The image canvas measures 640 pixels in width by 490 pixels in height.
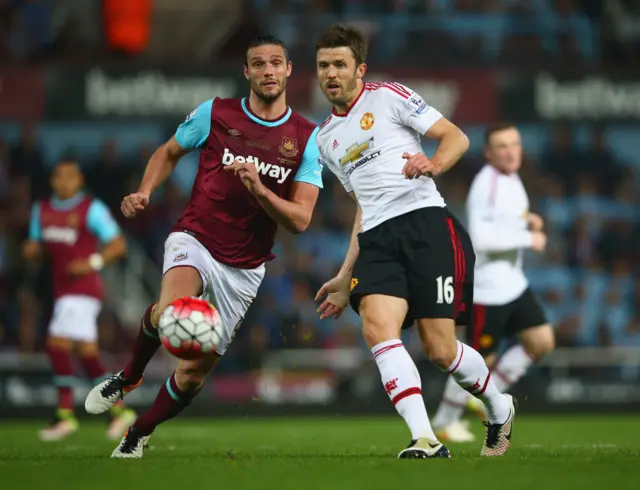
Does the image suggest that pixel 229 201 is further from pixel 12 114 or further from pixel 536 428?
pixel 12 114

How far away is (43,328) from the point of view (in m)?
15.4

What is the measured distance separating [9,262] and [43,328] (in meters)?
1.46

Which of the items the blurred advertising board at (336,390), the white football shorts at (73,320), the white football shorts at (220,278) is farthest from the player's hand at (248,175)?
the blurred advertising board at (336,390)

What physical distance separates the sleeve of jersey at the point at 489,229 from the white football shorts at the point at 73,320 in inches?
163

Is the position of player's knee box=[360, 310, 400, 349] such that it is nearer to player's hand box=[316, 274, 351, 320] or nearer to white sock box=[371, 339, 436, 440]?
white sock box=[371, 339, 436, 440]

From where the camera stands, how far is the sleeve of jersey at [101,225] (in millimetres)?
11844

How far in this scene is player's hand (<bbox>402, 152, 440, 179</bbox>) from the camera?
621cm

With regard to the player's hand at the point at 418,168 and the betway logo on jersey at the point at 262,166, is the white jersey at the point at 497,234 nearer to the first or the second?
the betway logo on jersey at the point at 262,166

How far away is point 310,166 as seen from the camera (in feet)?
24.4

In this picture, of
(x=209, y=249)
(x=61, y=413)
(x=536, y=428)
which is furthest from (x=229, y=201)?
(x=536, y=428)

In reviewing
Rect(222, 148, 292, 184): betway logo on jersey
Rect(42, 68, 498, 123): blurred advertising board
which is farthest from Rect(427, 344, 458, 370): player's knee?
Rect(42, 68, 498, 123): blurred advertising board

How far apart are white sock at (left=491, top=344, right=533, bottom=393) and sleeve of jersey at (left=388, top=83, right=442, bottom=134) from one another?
12.6 feet

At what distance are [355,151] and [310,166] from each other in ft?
2.01

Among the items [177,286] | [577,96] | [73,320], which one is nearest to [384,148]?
[177,286]
